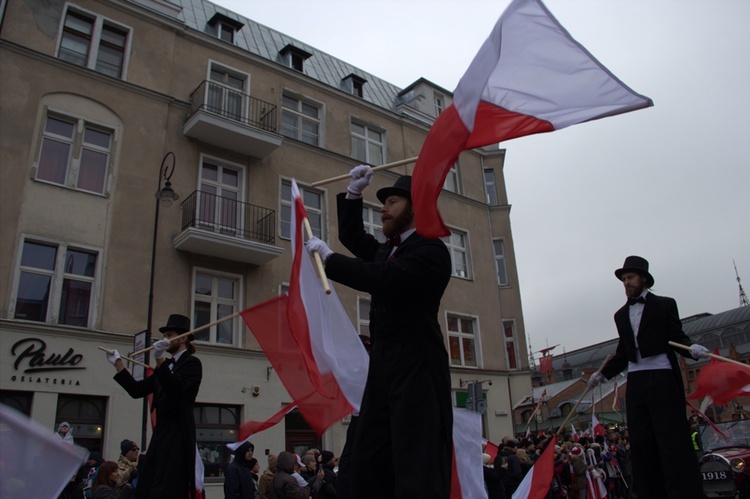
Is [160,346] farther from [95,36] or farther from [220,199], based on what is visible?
[95,36]

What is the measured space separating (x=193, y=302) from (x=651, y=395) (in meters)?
14.7

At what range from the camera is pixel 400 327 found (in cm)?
347

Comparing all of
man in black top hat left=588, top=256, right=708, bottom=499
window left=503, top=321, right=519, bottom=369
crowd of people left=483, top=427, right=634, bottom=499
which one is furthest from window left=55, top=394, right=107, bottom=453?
window left=503, top=321, right=519, bottom=369

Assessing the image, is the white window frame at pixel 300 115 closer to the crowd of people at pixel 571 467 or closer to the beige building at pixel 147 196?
the beige building at pixel 147 196

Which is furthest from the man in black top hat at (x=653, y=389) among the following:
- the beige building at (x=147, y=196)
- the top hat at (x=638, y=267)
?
the beige building at (x=147, y=196)

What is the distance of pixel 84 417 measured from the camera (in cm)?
1512

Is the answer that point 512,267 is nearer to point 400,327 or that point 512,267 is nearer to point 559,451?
point 559,451

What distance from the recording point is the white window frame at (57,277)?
15.1 metres

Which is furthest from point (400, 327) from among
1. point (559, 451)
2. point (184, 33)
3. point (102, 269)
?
point (184, 33)

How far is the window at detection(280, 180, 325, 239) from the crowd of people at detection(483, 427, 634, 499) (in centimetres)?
1008

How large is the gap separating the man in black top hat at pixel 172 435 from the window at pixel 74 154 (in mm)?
12963

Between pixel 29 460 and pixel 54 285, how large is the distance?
15.2m

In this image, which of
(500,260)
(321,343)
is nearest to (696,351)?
(321,343)

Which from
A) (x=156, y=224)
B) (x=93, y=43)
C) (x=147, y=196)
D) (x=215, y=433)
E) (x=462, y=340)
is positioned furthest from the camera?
(x=462, y=340)
